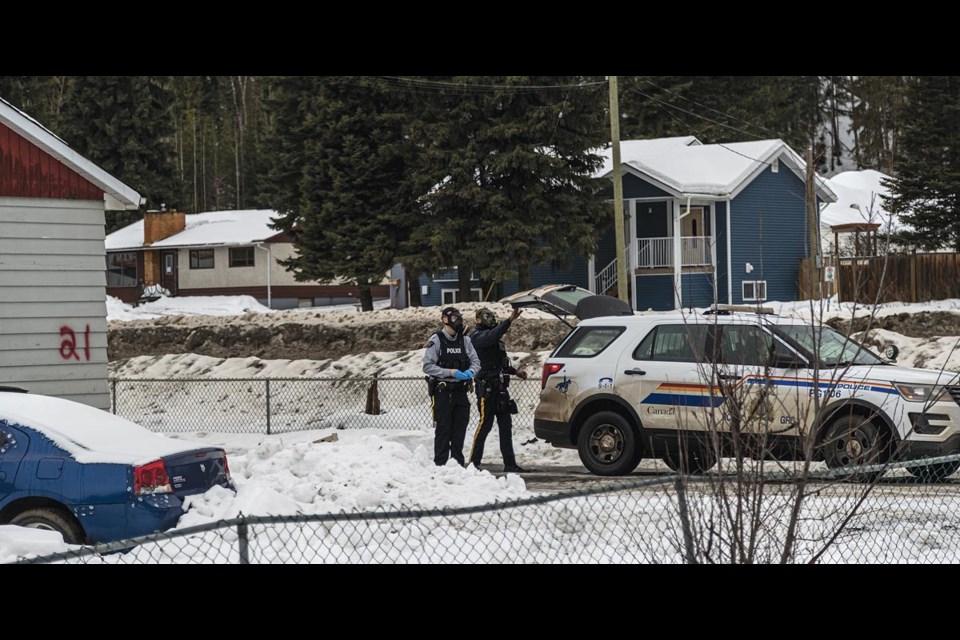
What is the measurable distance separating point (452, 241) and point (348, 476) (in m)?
25.4

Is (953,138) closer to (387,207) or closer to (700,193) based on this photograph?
(700,193)

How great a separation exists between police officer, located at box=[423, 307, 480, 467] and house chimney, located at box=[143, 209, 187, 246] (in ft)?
160

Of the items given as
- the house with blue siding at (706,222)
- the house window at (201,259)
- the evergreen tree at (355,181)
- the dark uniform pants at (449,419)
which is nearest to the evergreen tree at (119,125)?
the house window at (201,259)

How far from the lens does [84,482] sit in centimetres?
871

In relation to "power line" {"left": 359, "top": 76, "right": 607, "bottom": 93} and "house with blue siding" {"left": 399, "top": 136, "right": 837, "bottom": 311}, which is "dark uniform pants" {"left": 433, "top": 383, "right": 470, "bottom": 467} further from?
"house with blue siding" {"left": 399, "top": 136, "right": 837, "bottom": 311}

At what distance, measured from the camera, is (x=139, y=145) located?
57250mm

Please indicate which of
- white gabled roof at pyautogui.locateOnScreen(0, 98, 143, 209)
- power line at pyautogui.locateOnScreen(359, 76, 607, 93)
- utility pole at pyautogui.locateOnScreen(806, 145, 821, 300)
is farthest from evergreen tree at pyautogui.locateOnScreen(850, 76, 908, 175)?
utility pole at pyautogui.locateOnScreen(806, 145, 821, 300)

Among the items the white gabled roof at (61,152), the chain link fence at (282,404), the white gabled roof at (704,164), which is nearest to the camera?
the white gabled roof at (61,152)

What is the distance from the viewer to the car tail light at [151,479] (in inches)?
343

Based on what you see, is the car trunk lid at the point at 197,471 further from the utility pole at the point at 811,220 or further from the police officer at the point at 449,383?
the utility pole at the point at 811,220

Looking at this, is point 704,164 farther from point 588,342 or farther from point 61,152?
point 61,152

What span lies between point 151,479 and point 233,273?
5089cm

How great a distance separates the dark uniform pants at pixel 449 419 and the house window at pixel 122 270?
168 feet

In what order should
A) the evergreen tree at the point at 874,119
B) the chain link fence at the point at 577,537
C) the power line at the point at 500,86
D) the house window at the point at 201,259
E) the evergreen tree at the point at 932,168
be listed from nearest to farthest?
the chain link fence at the point at 577,537 → the power line at the point at 500,86 → the evergreen tree at the point at 932,168 → the house window at the point at 201,259 → the evergreen tree at the point at 874,119
